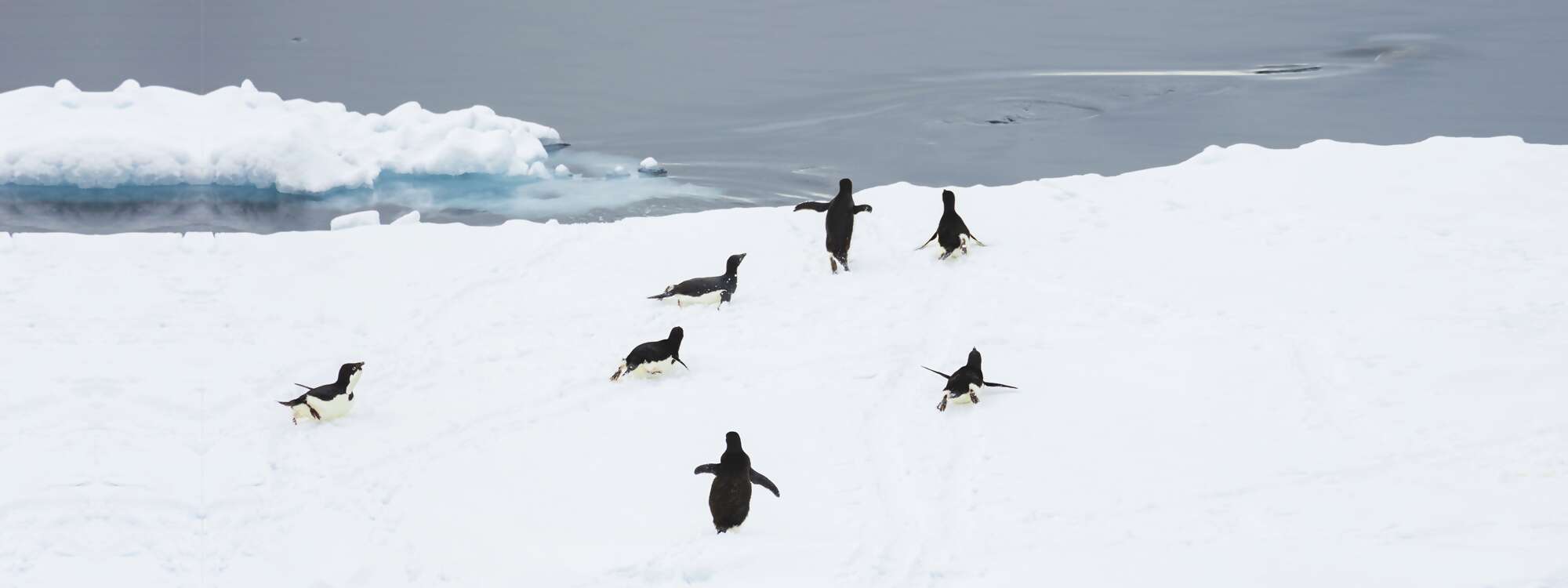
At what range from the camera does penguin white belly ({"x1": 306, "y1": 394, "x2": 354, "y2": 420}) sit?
9.00 meters

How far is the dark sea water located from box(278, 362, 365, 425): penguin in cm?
694

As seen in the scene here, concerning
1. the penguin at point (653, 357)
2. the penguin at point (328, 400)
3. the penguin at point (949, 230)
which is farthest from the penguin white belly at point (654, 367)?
the penguin at point (949, 230)

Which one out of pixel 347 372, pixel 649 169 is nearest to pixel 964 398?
pixel 347 372

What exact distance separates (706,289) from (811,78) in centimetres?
1711

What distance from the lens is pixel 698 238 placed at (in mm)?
13352

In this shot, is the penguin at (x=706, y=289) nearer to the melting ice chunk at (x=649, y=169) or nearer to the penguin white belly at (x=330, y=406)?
the penguin white belly at (x=330, y=406)

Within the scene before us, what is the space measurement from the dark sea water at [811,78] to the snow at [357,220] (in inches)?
54.3

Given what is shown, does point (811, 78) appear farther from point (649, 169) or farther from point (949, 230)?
point (949, 230)

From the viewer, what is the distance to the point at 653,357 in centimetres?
972

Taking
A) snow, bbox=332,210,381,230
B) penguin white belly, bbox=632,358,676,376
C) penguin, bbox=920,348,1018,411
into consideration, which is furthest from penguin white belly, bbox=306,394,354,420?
snow, bbox=332,210,381,230

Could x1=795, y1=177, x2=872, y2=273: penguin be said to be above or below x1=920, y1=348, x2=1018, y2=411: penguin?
above

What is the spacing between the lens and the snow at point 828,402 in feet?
23.3

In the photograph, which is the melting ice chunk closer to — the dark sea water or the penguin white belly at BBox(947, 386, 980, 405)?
the dark sea water

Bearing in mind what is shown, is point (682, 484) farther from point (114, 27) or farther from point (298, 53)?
A: point (114, 27)
